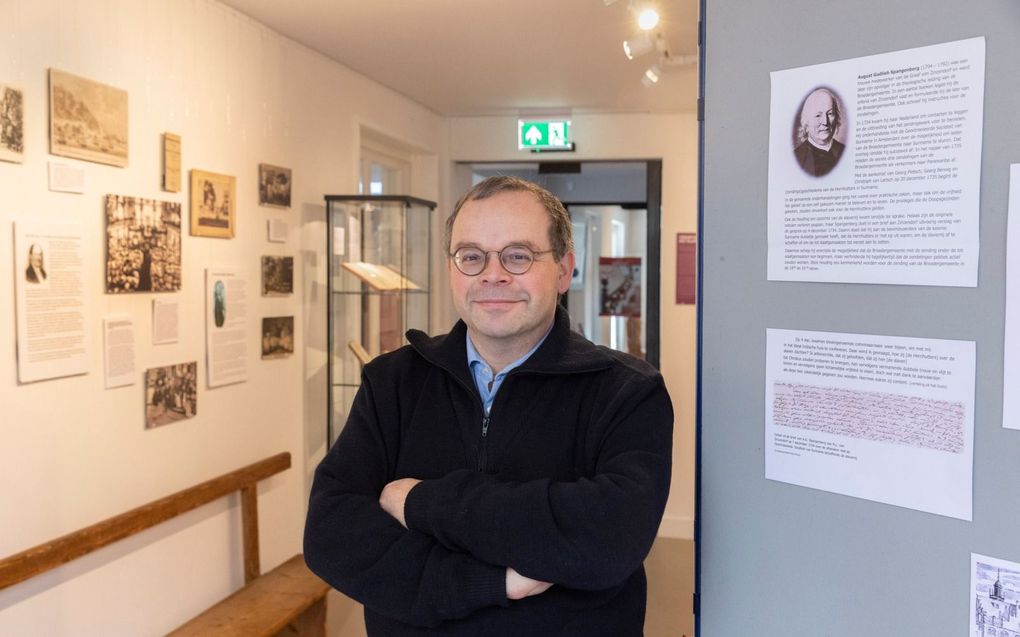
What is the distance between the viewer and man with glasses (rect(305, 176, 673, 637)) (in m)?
1.23

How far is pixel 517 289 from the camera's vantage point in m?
1.40

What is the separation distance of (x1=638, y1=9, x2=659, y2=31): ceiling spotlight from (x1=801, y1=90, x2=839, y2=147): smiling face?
2.03m

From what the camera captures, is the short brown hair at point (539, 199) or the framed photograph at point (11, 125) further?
the framed photograph at point (11, 125)

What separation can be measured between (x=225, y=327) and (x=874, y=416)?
2611 millimetres

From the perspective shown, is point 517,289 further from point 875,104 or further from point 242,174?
point 242,174

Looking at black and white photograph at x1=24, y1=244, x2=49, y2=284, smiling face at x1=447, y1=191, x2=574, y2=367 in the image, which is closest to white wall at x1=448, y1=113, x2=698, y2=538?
black and white photograph at x1=24, y1=244, x2=49, y2=284

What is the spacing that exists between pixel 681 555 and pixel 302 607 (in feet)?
9.18

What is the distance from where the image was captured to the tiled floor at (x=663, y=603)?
374cm

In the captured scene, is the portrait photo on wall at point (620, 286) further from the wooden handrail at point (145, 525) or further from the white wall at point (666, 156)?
the wooden handrail at point (145, 525)

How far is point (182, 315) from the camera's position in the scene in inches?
114

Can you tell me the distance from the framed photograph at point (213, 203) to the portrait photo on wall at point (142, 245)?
10 centimetres

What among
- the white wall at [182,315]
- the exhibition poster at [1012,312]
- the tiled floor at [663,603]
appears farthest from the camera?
the tiled floor at [663,603]

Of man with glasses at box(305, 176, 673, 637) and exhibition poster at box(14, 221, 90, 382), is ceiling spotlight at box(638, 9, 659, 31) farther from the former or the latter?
exhibition poster at box(14, 221, 90, 382)

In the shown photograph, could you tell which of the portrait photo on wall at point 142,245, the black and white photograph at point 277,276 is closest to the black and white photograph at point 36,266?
the portrait photo on wall at point 142,245
